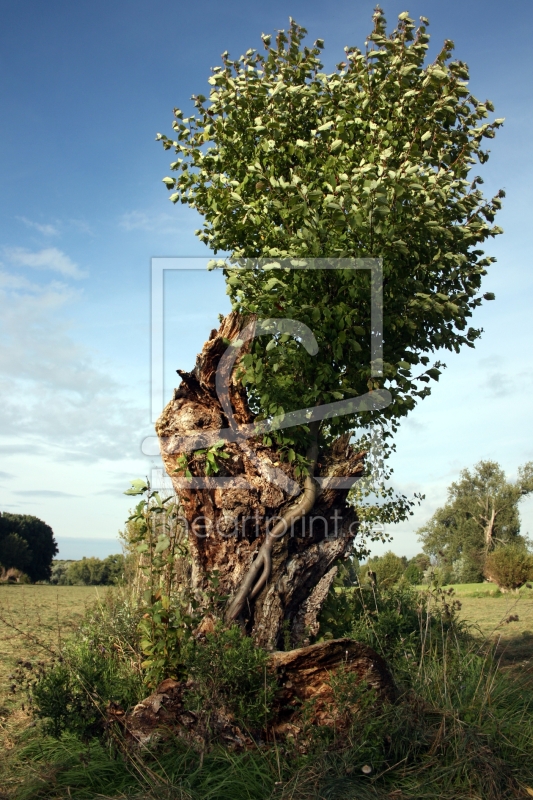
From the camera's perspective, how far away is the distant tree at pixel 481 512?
167ft

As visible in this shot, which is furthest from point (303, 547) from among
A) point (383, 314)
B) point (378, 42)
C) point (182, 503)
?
point (378, 42)

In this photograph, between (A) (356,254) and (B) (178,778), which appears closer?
(B) (178,778)

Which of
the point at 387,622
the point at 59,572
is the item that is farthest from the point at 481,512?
the point at 387,622

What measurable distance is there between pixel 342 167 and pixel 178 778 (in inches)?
269

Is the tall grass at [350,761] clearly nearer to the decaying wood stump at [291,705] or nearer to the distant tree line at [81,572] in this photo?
the decaying wood stump at [291,705]

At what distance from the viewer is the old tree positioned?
7336mm

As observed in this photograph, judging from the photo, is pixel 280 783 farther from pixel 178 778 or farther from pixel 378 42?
pixel 378 42

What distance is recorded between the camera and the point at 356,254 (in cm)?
752

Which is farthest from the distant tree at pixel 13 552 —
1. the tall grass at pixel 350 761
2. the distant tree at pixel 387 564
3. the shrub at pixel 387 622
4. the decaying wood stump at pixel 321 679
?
the decaying wood stump at pixel 321 679

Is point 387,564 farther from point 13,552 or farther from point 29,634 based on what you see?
point 13,552

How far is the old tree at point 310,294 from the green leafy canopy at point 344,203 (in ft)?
0.10

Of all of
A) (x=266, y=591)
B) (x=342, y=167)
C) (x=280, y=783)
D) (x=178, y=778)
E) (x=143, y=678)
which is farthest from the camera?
(x=342, y=167)

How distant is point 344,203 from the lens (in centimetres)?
669

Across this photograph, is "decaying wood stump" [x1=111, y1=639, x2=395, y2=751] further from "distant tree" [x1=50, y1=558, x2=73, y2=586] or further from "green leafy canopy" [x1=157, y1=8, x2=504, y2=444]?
"distant tree" [x1=50, y1=558, x2=73, y2=586]
